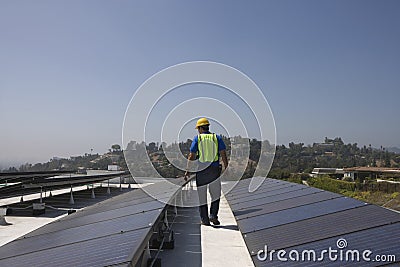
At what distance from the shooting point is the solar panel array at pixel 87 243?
2.96 metres

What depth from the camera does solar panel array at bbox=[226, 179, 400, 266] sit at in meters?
2.85

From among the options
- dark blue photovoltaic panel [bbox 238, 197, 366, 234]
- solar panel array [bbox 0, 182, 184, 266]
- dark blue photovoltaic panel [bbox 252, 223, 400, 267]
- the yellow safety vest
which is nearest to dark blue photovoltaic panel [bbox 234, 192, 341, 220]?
dark blue photovoltaic panel [bbox 238, 197, 366, 234]

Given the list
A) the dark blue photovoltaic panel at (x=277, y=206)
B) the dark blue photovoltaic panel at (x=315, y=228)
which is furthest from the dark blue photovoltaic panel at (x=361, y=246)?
the dark blue photovoltaic panel at (x=277, y=206)

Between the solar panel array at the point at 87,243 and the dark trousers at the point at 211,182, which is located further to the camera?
the dark trousers at the point at 211,182

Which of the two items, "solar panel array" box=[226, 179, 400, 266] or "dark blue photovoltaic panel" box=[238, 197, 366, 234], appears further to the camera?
"dark blue photovoltaic panel" box=[238, 197, 366, 234]

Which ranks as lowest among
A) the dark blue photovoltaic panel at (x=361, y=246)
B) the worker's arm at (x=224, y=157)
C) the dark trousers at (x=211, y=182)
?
the dark blue photovoltaic panel at (x=361, y=246)

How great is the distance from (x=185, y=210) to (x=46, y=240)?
6237mm

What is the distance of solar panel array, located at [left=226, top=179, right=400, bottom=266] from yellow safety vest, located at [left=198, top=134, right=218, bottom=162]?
164cm

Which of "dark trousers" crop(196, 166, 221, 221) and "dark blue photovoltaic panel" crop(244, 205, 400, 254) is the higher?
"dark trousers" crop(196, 166, 221, 221)

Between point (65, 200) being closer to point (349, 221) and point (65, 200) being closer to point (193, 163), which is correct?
point (193, 163)

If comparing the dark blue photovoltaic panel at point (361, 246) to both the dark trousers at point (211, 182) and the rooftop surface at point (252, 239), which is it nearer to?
the rooftop surface at point (252, 239)

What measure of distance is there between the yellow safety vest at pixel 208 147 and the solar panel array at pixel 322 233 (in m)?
1.64

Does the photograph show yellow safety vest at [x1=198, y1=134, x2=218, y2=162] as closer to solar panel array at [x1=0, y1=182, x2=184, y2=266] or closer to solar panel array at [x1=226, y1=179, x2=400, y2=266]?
solar panel array at [x1=226, y1=179, x2=400, y2=266]

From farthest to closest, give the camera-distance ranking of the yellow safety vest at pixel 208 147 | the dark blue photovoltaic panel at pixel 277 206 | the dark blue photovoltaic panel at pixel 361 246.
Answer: the yellow safety vest at pixel 208 147 < the dark blue photovoltaic panel at pixel 277 206 < the dark blue photovoltaic panel at pixel 361 246
